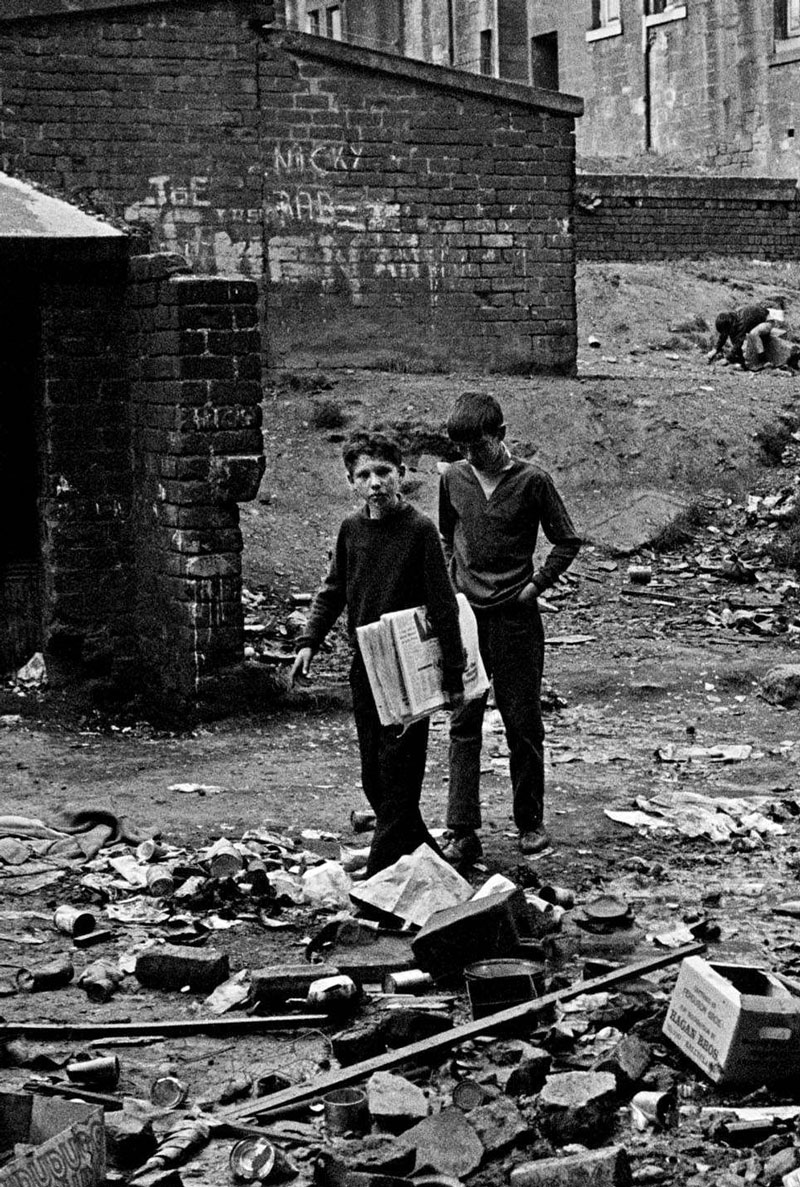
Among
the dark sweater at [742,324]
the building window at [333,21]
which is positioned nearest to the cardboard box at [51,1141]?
the dark sweater at [742,324]

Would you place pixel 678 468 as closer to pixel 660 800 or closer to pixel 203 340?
pixel 203 340

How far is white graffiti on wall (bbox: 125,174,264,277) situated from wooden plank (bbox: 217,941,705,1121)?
1148 centimetres

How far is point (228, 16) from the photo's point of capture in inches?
623

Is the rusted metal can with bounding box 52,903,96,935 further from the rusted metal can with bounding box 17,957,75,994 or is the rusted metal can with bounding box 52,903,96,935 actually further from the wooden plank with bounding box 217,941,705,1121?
the wooden plank with bounding box 217,941,705,1121

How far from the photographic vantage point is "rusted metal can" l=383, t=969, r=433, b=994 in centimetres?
556

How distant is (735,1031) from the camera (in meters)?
4.59

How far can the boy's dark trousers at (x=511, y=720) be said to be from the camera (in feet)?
23.0

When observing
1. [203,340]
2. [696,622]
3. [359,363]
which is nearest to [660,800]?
[203,340]

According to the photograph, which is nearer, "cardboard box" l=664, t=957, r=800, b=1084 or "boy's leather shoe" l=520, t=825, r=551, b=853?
"cardboard box" l=664, t=957, r=800, b=1084

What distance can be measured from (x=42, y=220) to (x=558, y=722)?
422 centimetres

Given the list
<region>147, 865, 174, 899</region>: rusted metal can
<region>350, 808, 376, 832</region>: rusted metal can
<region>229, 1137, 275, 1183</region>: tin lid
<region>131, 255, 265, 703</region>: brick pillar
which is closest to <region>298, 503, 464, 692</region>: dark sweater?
<region>147, 865, 174, 899</region>: rusted metal can

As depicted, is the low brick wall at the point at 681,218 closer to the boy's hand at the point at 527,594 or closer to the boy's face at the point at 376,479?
the boy's hand at the point at 527,594

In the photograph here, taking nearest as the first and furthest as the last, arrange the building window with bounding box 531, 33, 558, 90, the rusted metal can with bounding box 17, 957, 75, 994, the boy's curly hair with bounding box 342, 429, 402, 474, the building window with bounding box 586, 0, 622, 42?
1. the rusted metal can with bounding box 17, 957, 75, 994
2. the boy's curly hair with bounding box 342, 429, 402, 474
3. the building window with bounding box 586, 0, 622, 42
4. the building window with bounding box 531, 33, 558, 90

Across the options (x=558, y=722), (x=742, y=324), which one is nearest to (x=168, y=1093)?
(x=558, y=722)
